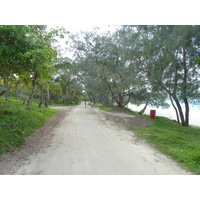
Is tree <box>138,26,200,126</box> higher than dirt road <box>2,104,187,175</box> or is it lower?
higher

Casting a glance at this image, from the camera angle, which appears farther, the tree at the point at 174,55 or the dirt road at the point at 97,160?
the tree at the point at 174,55

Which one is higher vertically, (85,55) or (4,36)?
(85,55)

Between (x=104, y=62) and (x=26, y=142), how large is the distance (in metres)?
15.1

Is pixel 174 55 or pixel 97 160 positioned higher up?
pixel 174 55

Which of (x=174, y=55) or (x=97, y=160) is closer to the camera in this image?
(x=97, y=160)

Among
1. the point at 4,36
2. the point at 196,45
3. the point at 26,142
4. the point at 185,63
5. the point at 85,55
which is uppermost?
the point at 85,55

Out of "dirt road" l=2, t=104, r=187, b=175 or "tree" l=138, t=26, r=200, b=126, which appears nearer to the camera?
"dirt road" l=2, t=104, r=187, b=175

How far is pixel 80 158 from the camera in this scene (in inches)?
182

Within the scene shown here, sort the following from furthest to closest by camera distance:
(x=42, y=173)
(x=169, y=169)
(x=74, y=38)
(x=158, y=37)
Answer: (x=74, y=38) < (x=158, y=37) < (x=169, y=169) < (x=42, y=173)

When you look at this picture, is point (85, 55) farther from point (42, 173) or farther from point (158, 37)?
point (42, 173)

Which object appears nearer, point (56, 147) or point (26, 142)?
point (56, 147)

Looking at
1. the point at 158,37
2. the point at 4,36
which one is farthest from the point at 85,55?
the point at 4,36

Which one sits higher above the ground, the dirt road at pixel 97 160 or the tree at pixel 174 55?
the tree at pixel 174 55

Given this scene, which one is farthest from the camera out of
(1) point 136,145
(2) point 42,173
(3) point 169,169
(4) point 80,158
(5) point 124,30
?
(5) point 124,30
